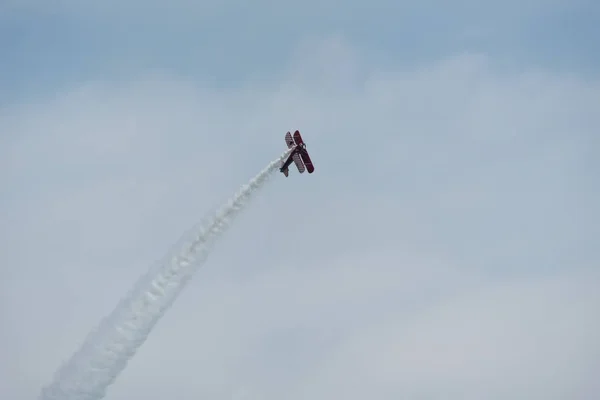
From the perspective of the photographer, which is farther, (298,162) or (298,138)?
(298,138)

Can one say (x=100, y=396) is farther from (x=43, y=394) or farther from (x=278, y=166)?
(x=278, y=166)

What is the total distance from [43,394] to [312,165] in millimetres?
40700

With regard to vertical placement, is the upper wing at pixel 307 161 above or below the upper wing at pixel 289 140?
below

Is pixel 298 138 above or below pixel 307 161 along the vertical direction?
above

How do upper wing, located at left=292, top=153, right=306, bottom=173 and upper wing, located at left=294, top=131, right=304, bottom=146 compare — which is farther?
upper wing, located at left=294, top=131, right=304, bottom=146

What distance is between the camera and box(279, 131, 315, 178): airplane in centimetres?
10112

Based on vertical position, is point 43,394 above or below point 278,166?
below

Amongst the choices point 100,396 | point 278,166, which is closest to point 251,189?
point 278,166

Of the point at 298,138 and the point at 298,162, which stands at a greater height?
the point at 298,138

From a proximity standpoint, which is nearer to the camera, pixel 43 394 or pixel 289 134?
pixel 43 394

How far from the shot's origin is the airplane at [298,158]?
10112cm

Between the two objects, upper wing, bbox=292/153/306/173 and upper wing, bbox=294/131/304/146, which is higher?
upper wing, bbox=294/131/304/146

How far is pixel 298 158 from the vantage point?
101 m

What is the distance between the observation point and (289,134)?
340 ft
